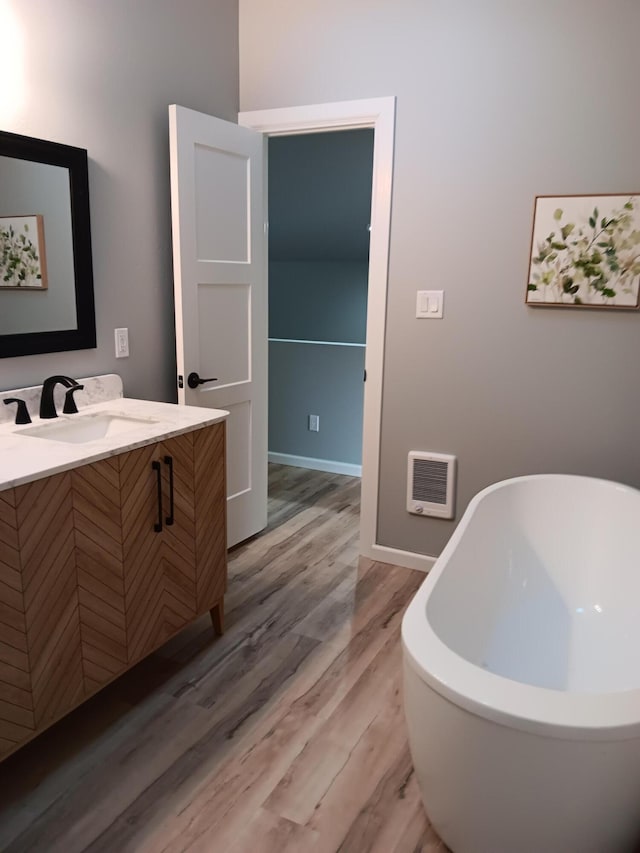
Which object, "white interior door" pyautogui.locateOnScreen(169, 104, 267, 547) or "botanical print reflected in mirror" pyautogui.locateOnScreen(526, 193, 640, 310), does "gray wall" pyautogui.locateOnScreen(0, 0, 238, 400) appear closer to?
"white interior door" pyautogui.locateOnScreen(169, 104, 267, 547)

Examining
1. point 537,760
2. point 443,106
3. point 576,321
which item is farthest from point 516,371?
point 537,760

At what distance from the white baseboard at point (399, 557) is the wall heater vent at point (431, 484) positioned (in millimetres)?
227

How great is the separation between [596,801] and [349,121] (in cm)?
266

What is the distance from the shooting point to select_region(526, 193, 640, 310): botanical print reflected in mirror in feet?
8.02

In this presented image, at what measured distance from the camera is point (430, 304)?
9.32 ft

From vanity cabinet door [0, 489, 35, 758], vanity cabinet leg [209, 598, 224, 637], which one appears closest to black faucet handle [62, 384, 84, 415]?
→ vanity cabinet door [0, 489, 35, 758]

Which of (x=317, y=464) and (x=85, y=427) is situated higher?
(x=85, y=427)

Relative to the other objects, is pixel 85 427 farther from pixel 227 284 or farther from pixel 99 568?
pixel 227 284

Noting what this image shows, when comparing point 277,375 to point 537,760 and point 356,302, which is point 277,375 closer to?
point 356,302

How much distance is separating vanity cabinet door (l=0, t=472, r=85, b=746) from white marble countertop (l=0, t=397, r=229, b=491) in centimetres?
4

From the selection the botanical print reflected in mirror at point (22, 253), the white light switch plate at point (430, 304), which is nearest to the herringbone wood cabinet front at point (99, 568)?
the botanical print reflected in mirror at point (22, 253)

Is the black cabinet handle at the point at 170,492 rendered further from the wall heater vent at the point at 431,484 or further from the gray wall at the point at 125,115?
the wall heater vent at the point at 431,484

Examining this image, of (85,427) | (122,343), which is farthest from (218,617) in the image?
(122,343)

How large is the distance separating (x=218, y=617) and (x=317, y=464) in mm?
2292
